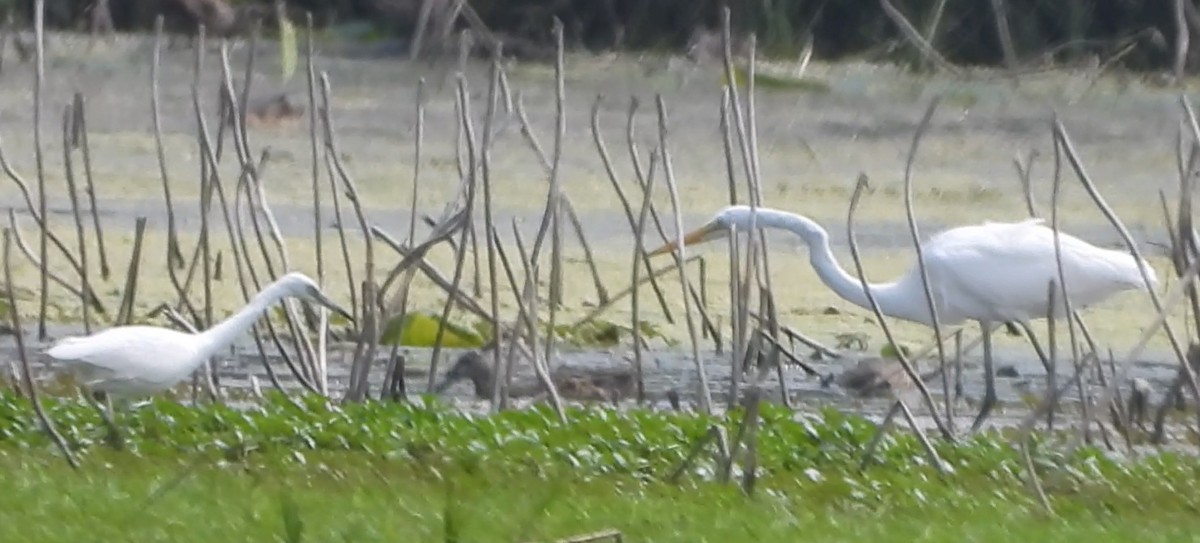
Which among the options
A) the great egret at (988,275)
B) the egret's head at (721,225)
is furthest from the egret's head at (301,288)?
the great egret at (988,275)

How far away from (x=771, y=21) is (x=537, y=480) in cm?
1253

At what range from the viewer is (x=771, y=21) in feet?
59.2

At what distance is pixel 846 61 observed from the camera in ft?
63.2

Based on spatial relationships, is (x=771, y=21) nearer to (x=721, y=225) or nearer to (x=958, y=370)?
(x=958, y=370)

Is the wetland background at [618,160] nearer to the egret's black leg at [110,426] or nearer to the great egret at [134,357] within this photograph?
the great egret at [134,357]

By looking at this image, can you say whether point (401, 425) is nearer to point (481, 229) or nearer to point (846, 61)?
point (481, 229)

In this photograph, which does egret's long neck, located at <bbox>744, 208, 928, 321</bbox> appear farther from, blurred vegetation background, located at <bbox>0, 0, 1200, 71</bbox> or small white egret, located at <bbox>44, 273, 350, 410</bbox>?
blurred vegetation background, located at <bbox>0, 0, 1200, 71</bbox>

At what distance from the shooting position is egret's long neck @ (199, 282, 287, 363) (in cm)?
Result: 651

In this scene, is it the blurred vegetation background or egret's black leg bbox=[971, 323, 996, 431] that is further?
the blurred vegetation background

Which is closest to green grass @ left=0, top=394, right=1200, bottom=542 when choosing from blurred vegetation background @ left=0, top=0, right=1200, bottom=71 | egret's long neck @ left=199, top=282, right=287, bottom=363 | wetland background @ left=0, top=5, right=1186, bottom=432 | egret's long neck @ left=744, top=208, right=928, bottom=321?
egret's long neck @ left=199, top=282, right=287, bottom=363

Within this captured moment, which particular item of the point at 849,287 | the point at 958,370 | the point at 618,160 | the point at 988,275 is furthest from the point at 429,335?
the point at 618,160

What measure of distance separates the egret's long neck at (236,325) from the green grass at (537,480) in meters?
0.19

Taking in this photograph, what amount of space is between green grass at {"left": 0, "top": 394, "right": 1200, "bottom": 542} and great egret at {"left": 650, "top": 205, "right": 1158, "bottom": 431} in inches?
55.3

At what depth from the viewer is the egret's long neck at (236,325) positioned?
21.4 feet
